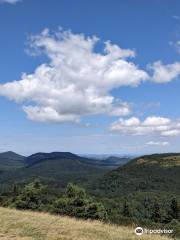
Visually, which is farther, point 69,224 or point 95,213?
point 95,213

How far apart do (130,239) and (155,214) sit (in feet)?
205

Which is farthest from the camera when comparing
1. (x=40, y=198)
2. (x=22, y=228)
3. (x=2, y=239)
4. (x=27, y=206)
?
(x=40, y=198)

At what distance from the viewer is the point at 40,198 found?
57000mm

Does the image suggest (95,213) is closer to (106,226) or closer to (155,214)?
(106,226)

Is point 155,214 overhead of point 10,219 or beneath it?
beneath

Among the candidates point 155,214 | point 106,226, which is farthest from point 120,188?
point 106,226

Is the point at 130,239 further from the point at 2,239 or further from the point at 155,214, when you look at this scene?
the point at 155,214

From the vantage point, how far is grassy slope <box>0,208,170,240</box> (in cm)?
1847

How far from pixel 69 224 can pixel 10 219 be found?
11.7 feet

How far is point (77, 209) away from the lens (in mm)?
47719

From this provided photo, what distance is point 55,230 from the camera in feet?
65.6

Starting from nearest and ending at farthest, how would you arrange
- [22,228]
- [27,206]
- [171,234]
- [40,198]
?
[22,228]
[171,234]
[27,206]
[40,198]

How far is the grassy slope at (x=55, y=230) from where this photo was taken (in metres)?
18.5

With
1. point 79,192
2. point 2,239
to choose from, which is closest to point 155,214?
point 79,192
